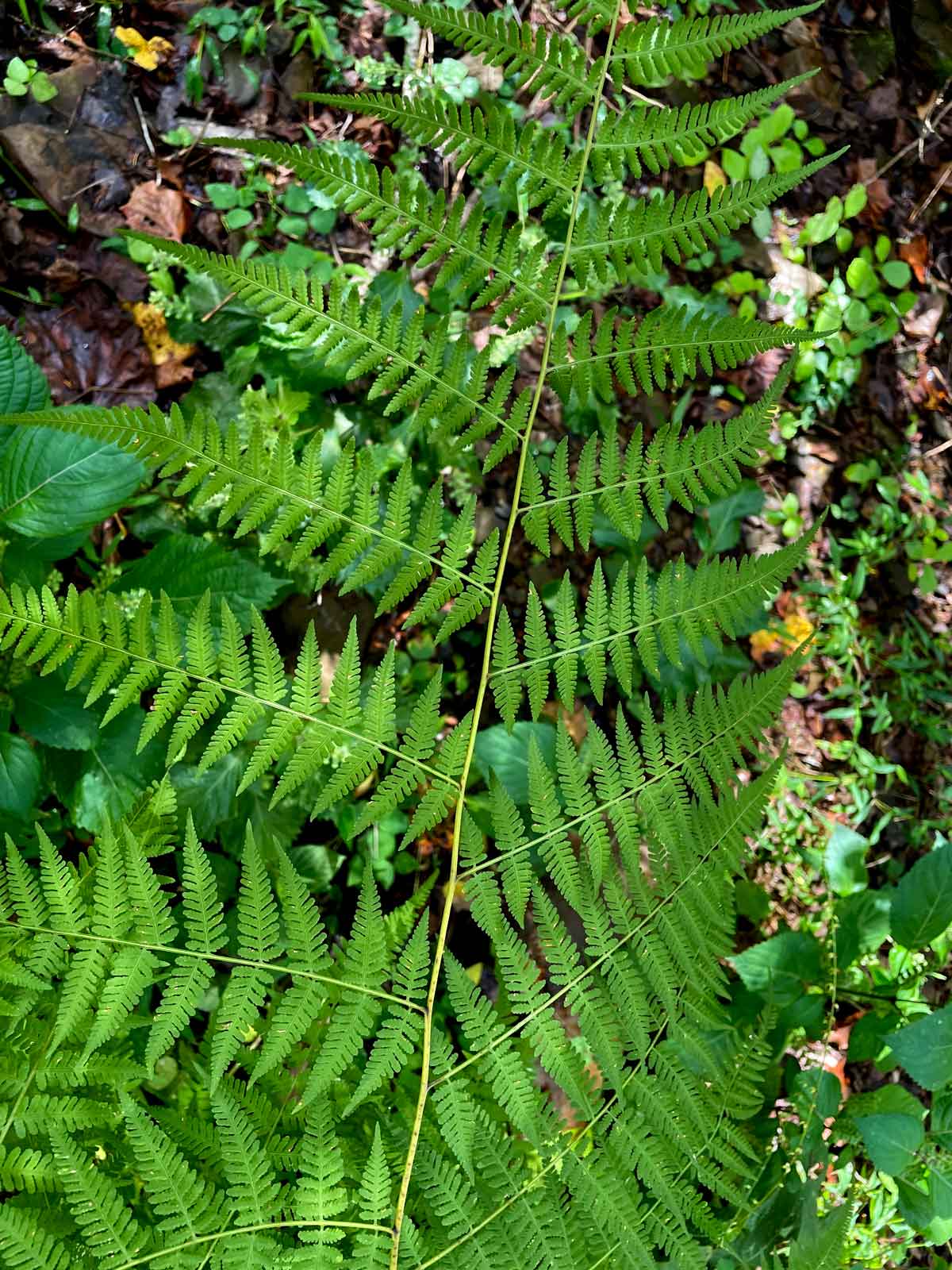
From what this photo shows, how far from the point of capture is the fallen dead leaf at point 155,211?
99.6 inches

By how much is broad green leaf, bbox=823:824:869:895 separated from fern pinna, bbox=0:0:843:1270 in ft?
4.12

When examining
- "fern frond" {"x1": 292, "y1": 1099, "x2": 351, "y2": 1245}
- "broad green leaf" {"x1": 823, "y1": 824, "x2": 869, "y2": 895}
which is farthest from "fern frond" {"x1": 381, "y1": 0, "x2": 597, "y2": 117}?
"broad green leaf" {"x1": 823, "y1": 824, "x2": 869, "y2": 895}

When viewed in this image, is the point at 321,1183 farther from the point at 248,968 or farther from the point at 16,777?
the point at 16,777

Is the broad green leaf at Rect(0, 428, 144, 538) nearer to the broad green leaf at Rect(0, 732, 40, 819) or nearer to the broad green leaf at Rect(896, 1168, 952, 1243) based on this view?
the broad green leaf at Rect(0, 732, 40, 819)

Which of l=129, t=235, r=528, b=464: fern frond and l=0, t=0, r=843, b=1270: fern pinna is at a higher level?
l=129, t=235, r=528, b=464: fern frond

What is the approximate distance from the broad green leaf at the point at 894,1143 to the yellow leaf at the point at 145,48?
3216mm

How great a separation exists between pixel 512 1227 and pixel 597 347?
4.01ft

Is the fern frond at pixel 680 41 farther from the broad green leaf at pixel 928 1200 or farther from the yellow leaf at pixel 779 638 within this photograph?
the broad green leaf at pixel 928 1200

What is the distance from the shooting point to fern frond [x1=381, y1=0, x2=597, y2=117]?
1.30m

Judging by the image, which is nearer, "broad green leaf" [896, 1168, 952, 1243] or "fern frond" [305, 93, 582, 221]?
"fern frond" [305, 93, 582, 221]

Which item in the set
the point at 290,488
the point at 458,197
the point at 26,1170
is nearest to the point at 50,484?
the point at 290,488

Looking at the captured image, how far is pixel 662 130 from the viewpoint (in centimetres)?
140

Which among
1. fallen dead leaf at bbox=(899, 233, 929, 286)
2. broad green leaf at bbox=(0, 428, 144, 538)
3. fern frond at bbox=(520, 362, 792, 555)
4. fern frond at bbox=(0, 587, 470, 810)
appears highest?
fallen dead leaf at bbox=(899, 233, 929, 286)

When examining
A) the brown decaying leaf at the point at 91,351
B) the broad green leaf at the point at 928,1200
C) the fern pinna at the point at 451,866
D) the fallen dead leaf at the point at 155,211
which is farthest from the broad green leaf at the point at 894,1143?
the fallen dead leaf at the point at 155,211
